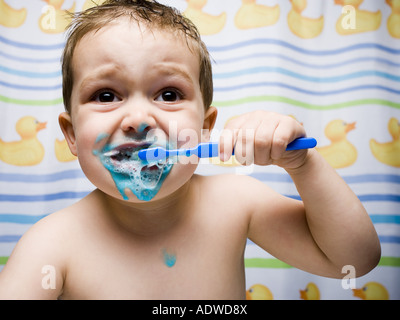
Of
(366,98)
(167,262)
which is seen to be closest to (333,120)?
(366,98)

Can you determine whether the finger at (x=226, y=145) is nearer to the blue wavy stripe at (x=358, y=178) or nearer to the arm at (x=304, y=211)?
the arm at (x=304, y=211)

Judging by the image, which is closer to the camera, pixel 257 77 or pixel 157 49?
pixel 157 49

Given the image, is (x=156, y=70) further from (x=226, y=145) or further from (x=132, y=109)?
(x=226, y=145)

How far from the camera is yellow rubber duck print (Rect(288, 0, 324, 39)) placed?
1320mm

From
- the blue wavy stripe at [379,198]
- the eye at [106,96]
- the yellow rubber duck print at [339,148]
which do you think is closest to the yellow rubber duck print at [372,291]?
the blue wavy stripe at [379,198]

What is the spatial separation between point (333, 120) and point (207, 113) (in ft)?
2.15

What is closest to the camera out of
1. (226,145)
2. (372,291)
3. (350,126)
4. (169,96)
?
(226,145)

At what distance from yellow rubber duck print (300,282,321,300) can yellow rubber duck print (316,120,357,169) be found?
37cm

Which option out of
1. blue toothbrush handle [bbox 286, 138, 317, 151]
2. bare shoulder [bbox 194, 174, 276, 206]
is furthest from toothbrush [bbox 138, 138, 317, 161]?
bare shoulder [bbox 194, 174, 276, 206]

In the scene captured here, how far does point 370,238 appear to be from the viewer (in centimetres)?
67

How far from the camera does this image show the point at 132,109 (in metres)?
0.60

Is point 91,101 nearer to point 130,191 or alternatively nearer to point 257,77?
point 130,191

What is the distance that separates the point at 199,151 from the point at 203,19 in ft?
2.93

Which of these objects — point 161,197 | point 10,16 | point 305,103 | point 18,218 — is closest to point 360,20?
point 305,103
